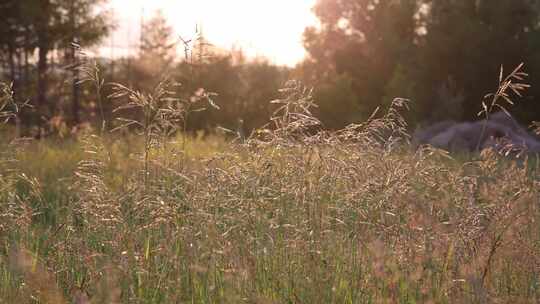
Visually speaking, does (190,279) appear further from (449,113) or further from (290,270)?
(449,113)

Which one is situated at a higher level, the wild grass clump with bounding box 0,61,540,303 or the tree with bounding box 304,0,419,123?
the tree with bounding box 304,0,419,123

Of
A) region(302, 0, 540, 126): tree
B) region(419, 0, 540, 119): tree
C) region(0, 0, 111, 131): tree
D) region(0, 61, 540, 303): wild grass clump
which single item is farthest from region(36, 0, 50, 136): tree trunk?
region(0, 61, 540, 303): wild grass clump

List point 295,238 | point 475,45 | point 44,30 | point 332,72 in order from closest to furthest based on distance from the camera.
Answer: point 295,238
point 44,30
point 475,45
point 332,72

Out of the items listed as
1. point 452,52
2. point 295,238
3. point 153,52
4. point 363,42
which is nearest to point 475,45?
point 452,52

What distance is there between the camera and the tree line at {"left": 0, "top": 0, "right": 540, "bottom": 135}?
57.1ft

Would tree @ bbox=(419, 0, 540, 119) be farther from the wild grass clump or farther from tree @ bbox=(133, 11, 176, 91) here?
the wild grass clump

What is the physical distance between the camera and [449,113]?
18094mm

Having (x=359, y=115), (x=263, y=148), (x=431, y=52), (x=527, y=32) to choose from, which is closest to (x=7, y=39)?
(x=359, y=115)

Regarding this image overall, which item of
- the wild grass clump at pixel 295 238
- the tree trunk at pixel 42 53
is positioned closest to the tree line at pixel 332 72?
the tree trunk at pixel 42 53

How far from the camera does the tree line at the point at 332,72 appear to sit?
17.4m

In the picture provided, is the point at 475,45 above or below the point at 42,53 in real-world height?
above

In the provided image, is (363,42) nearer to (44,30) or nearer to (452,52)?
(452,52)

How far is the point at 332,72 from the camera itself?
74.5ft

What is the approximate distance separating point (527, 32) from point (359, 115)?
533cm
